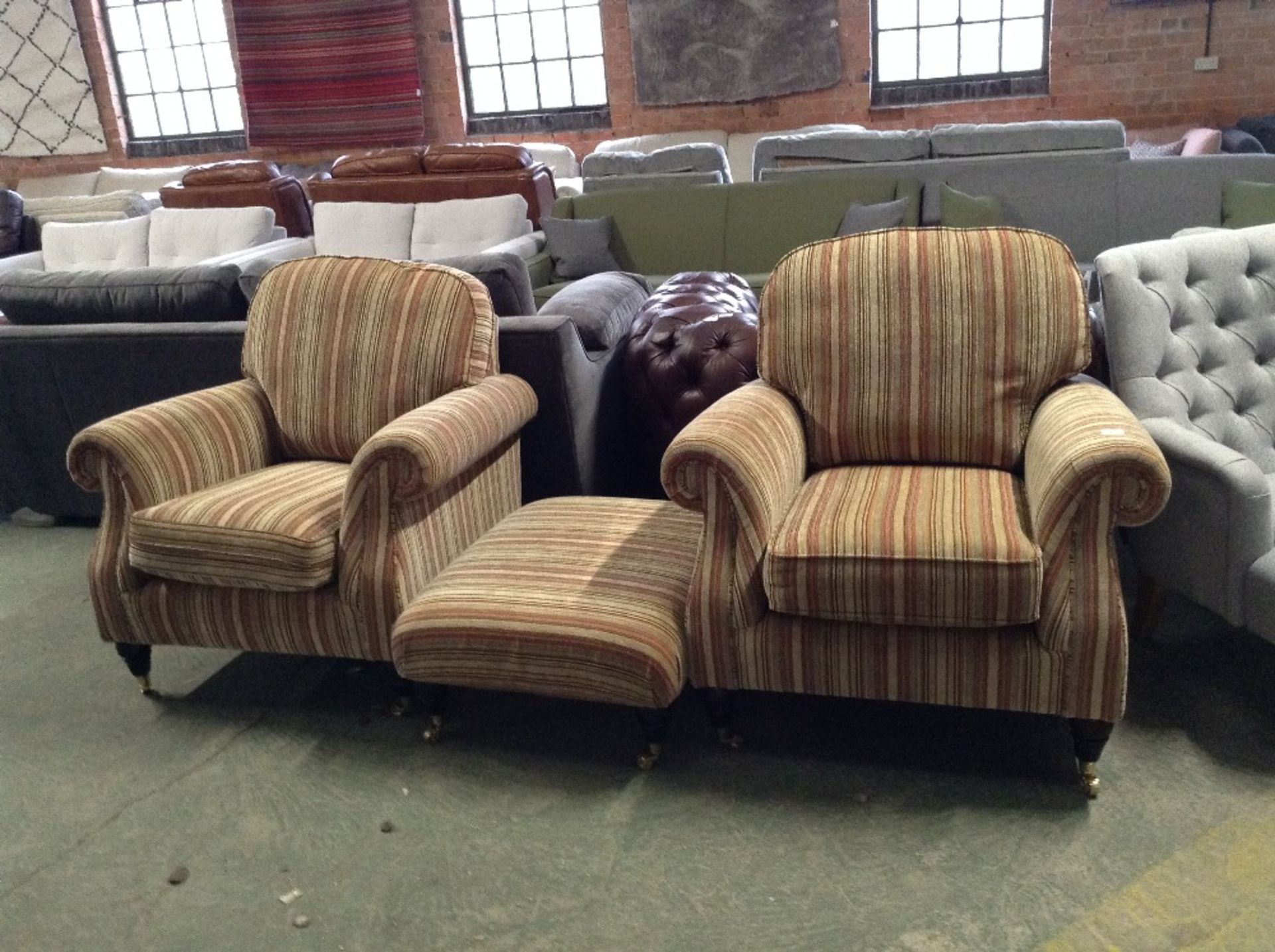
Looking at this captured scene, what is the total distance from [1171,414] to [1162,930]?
0.99m

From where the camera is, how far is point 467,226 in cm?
471

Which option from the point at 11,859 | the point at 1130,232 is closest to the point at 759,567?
the point at 11,859

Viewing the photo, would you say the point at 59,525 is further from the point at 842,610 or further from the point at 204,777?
the point at 842,610

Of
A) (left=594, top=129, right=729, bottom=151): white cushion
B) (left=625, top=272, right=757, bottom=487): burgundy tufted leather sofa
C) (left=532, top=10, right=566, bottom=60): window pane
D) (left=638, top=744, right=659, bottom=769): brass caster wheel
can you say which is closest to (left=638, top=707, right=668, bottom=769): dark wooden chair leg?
(left=638, top=744, right=659, bottom=769): brass caster wheel

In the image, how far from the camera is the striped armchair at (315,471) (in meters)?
1.97

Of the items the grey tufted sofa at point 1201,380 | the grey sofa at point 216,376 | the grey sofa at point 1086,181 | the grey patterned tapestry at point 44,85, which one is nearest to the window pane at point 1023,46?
the grey sofa at point 1086,181

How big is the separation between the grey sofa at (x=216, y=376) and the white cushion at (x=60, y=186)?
17.3ft

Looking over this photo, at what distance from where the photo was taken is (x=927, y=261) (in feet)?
6.66

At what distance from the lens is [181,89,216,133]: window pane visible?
312 inches

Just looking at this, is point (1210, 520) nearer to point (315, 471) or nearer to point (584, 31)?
point (315, 471)

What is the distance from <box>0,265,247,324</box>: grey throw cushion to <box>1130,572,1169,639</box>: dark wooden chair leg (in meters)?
2.26

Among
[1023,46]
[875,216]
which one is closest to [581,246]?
[875,216]

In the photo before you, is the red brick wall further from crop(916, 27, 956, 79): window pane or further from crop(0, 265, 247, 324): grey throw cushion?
crop(0, 265, 247, 324): grey throw cushion

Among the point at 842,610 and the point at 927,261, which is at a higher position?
the point at 927,261
